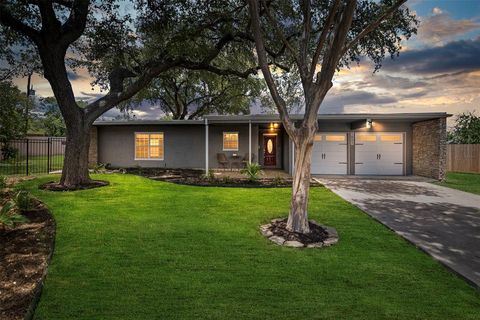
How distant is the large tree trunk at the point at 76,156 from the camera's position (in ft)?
32.9

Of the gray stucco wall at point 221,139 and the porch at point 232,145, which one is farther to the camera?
the gray stucco wall at point 221,139

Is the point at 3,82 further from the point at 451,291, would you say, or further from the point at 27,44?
the point at 451,291

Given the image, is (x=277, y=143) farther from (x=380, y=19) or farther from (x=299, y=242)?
(x=299, y=242)

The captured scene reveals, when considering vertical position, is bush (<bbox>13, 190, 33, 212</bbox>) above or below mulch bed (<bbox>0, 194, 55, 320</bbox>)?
above

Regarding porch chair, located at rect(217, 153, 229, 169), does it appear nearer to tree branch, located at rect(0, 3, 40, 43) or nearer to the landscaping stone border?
tree branch, located at rect(0, 3, 40, 43)

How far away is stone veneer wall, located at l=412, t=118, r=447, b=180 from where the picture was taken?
42.7 ft

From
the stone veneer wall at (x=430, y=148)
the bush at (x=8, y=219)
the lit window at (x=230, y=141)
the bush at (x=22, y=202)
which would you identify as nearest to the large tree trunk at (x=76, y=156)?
the bush at (x=22, y=202)

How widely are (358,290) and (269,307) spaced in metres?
1.10

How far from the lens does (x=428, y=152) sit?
13.9 m

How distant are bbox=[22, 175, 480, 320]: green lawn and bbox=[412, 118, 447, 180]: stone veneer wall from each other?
8487 mm

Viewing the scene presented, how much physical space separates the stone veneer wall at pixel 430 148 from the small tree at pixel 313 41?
522cm

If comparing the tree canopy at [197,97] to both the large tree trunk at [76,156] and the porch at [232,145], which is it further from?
the large tree trunk at [76,156]

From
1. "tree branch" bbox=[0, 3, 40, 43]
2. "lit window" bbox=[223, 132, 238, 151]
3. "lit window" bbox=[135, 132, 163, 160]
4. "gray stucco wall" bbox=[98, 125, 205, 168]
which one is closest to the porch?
"lit window" bbox=[223, 132, 238, 151]

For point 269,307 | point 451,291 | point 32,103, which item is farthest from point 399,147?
point 32,103
